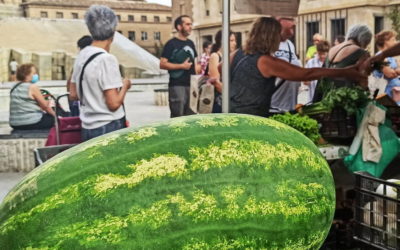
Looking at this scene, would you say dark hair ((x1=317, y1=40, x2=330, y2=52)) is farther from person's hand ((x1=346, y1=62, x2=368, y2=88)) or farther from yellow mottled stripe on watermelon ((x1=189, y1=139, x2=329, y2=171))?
yellow mottled stripe on watermelon ((x1=189, y1=139, x2=329, y2=171))

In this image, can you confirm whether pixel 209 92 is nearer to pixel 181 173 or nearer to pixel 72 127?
pixel 72 127

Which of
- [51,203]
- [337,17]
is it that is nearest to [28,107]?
[51,203]

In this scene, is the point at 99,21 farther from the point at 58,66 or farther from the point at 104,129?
the point at 58,66

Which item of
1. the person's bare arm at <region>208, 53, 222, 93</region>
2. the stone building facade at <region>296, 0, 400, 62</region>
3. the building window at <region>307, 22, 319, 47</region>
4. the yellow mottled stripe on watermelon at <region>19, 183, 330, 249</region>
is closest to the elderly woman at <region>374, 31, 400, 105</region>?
the person's bare arm at <region>208, 53, 222, 93</region>

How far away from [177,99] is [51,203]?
202 inches

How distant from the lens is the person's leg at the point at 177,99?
657 cm

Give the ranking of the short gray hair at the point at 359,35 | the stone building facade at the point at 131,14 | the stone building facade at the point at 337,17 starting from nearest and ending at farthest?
1. the short gray hair at the point at 359,35
2. the stone building facade at the point at 337,17
3. the stone building facade at the point at 131,14

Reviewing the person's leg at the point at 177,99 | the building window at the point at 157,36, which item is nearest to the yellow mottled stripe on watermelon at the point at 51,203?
the person's leg at the point at 177,99

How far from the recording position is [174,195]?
1.48m

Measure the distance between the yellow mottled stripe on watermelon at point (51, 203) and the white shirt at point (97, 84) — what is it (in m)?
2.14

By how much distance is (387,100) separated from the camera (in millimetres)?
4074

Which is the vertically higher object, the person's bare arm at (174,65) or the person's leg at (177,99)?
the person's bare arm at (174,65)

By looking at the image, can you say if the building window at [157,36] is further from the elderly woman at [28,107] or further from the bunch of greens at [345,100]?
the bunch of greens at [345,100]

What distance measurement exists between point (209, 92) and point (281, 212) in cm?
412
